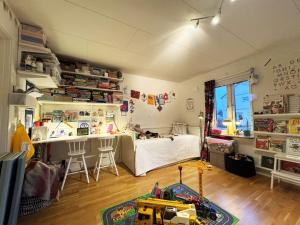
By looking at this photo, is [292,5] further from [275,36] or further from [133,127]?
[133,127]

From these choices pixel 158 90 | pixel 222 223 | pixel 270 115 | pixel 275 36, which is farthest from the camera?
pixel 158 90

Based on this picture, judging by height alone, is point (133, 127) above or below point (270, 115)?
below

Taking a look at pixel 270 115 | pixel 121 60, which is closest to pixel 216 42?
pixel 270 115

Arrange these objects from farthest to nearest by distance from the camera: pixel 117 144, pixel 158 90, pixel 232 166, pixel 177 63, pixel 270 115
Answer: pixel 158 90, pixel 117 144, pixel 177 63, pixel 232 166, pixel 270 115

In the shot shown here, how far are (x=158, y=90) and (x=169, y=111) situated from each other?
746mm

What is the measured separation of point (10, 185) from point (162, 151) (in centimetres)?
239

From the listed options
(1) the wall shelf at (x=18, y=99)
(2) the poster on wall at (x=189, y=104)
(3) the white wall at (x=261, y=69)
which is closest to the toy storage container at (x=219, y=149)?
(3) the white wall at (x=261, y=69)

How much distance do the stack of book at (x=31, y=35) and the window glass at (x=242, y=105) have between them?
3617 millimetres

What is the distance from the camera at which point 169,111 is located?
174 inches

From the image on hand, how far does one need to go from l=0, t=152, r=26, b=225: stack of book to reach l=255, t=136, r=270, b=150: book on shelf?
11.4ft

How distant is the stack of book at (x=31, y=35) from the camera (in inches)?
69.3

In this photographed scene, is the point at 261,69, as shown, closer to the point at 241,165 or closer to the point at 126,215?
the point at 241,165

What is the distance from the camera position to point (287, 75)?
2400mm

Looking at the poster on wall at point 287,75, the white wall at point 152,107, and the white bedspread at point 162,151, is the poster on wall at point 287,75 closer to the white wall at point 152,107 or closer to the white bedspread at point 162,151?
the white bedspread at point 162,151
